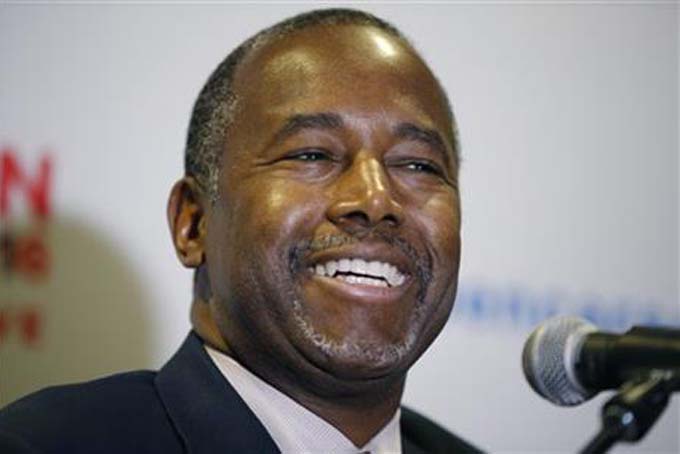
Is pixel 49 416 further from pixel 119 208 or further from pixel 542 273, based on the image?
pixel 542 273

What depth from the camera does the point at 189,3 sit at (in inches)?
72.0

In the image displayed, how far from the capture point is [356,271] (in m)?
1.31

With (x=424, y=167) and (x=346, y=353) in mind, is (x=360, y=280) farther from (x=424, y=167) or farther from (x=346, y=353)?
(x=424, y=167)

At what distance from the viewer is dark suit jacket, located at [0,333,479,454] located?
123 centimetres

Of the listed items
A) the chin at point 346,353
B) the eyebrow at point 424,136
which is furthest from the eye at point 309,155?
the chin at point 346,353

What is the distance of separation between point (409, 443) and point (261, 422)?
405 millimetres

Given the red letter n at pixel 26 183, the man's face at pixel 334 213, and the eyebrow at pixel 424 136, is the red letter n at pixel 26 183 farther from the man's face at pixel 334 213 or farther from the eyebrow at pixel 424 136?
the eyebrow at pixel 424 136

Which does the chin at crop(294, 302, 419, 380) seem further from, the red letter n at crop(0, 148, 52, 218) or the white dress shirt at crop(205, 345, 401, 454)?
the red letter n at crop(0, 148, 52, 218)

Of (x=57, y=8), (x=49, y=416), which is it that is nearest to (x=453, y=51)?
(x=57, y=8)

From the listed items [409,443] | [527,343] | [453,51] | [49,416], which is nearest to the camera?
[527,343]

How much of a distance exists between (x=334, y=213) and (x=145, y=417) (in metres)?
0.40

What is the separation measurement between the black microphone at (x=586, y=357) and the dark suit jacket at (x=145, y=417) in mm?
457

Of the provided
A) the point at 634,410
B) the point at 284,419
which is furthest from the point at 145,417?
the point at 634,410

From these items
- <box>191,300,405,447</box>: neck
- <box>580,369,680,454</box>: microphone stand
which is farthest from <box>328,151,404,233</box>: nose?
<box>580,369,680,454</box>: microphone stand
